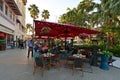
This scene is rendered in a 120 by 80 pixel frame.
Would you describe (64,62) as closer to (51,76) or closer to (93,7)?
(51,76)

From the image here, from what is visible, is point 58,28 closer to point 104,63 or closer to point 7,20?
point 104,63

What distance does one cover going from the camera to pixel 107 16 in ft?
66.5

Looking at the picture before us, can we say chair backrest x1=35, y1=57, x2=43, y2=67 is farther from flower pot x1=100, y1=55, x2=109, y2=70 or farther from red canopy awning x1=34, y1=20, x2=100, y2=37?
flower pot x1=100, y1=55, x2=109, y2=70

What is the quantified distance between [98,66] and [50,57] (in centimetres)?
356

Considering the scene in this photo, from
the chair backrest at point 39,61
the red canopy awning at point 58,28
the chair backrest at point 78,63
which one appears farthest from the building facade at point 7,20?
the chair backrest at point 78,63

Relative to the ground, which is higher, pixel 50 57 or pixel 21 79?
pixel 50 57

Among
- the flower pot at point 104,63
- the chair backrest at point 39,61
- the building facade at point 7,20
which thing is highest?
the building facade at point 7,20

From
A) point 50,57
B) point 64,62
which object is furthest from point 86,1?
point 50,57

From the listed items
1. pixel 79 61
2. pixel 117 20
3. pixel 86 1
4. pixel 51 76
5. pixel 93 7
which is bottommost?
pixel 51 76

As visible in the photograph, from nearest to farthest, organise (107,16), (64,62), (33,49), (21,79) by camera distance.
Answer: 1. (21,79)
2. (64,62)
3. (33,49)
4. (107,16)

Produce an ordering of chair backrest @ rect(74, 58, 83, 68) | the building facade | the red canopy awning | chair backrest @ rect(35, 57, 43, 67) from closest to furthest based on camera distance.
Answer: chair backrest @ rect(35, 57, 43, 67), chair backrest @ rect(74, 58, 83, 68), the red canopy awning, the building facade

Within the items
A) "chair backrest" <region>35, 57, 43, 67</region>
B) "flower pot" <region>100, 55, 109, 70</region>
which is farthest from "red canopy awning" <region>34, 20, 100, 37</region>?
"chair backrest" <region>35, 57, 43, 67</region>

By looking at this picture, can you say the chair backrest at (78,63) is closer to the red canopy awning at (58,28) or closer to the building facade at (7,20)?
the red canopy awning at (58,28)

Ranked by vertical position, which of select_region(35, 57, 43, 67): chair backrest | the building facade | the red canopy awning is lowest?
select_region(35, 57, 43, 67): chair backrest
